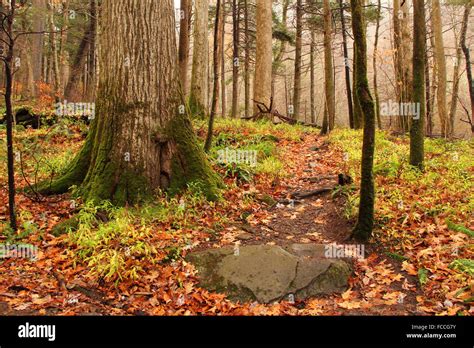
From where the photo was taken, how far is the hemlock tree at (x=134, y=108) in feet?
21.7

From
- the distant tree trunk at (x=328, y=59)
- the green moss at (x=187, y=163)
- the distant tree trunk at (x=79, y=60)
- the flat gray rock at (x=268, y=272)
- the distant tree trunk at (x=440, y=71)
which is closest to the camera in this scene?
the flat gray rock at (x=268, y=272)

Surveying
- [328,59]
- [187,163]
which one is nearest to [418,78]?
[187,163]

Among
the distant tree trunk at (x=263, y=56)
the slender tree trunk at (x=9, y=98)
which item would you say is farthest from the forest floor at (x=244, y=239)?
the distant tree trunk at (x=263, y=56)

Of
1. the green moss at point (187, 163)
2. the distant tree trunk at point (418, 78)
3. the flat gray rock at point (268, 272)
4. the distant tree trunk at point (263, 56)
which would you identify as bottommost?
the flat gray rock at point (268, 272)

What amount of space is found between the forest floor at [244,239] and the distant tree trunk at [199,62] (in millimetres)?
4860

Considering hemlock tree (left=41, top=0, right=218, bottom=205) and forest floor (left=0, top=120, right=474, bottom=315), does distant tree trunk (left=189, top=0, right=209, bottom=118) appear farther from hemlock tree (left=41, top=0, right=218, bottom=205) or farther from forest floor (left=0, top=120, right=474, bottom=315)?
hemlock tree (left=41, top=0, right=218, bottom=205)

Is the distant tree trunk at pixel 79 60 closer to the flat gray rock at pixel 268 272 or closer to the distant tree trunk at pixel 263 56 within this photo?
the distant tree trunk at pixel 263 56

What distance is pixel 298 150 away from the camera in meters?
11.9

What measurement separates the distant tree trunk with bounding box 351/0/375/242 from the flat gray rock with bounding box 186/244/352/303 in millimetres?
816

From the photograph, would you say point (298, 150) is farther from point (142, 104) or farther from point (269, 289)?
point (269, 289)

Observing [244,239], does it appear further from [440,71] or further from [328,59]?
[440,71]

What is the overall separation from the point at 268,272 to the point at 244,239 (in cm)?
112
